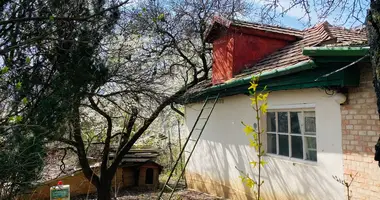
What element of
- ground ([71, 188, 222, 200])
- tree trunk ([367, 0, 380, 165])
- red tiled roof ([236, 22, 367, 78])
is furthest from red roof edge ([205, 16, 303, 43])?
tree trunk ([367, 0, 380, 165])

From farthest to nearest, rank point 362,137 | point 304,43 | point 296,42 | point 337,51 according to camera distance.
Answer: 1. point 296,42
2. point 304,43
3. point 362,137
4. point 337,51

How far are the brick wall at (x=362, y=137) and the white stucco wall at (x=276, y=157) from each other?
0.59ft

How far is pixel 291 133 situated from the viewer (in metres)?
6.51

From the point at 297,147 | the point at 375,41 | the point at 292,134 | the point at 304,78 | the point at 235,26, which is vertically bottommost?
the point at 297,147

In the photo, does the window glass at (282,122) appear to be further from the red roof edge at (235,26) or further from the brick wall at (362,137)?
the red roof edge at (235,26)

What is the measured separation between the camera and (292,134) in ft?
21.2

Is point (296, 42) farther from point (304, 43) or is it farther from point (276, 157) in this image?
point (276, 157)

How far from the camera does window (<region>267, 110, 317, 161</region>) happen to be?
19.9ft

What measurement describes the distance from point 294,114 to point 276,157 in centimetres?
106

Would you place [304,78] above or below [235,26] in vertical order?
below

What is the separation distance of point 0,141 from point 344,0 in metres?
4.24

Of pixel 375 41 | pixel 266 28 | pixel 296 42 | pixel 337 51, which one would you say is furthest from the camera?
pixel 266 28

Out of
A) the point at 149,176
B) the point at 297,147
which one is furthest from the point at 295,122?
the point at 149,176

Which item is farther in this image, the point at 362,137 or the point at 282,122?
the point at 282,122
